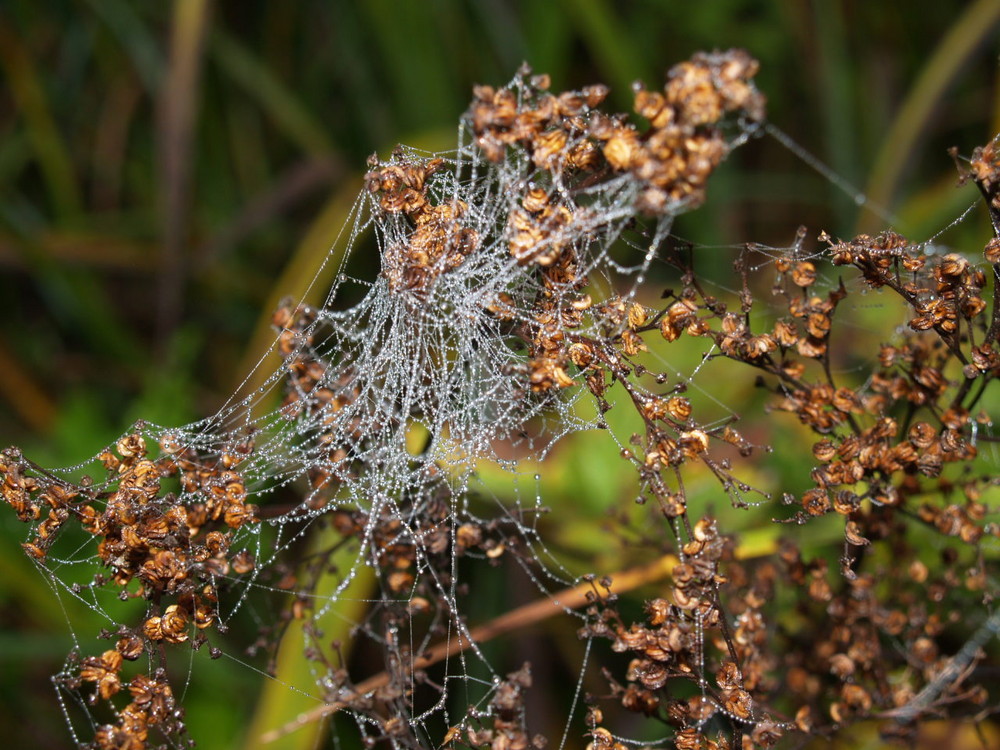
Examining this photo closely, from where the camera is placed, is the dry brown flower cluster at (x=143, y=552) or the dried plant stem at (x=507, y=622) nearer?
the dry brown flower cluster at (x=143, y=552)

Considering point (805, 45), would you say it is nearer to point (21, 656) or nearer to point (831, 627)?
point (831, 627)

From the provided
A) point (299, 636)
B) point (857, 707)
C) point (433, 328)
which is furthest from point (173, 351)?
point (857, 707)

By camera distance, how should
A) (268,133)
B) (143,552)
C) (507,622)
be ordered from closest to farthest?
(143,552) < (507,622) < (268,133)

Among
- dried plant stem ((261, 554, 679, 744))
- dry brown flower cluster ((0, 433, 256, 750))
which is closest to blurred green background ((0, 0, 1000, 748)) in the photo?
dried plant stem ((261, 554, 679, 744))

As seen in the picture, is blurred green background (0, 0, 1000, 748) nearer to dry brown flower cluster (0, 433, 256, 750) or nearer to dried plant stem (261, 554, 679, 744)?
dried plant stem (261, 554, 679, 744)

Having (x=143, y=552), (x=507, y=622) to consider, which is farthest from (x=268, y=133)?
(x=143, y=552)

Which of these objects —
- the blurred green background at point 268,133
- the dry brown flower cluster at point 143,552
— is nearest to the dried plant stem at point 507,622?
the dry brown flower cluster at point 143,552

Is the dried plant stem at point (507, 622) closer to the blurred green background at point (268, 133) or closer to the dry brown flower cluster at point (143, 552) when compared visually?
the dry brown flower cluster at point (143, 552)

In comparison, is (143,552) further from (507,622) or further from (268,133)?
(268,133)
